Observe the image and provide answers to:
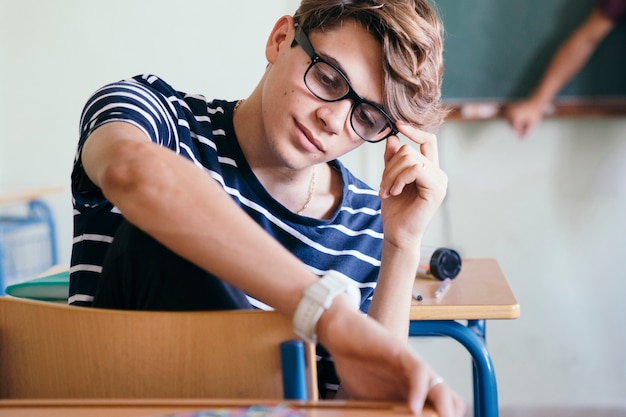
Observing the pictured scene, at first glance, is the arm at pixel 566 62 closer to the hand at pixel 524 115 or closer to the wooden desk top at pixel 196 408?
the hand at pixel 524 115

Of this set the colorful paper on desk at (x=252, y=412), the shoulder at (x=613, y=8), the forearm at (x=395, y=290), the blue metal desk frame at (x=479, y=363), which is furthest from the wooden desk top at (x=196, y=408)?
the shoulder at (x=613, y=8)

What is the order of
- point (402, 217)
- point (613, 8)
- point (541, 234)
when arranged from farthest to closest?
point (541, 234), point (613, 8), point (402, 217)

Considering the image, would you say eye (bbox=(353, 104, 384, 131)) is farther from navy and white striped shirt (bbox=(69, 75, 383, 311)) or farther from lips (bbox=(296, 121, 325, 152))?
navy and white striped shirt (bbox=(69, 75, 383, 311))

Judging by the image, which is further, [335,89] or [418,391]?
[335,89]

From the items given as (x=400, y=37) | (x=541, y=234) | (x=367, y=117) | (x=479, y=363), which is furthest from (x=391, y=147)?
(x=541, y=234)

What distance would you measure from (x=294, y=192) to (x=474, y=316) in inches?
16.2

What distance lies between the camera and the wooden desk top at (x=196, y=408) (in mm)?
658

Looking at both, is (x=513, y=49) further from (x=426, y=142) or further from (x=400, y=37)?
(x=400, y=37)

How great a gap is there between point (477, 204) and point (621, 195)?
0.50 meters

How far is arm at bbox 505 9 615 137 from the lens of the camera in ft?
8.82

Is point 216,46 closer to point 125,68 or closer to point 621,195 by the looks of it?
point 125,68

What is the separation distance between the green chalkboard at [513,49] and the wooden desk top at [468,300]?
3.78 ft

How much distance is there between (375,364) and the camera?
74cm

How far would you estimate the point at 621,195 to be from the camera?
2771mm
